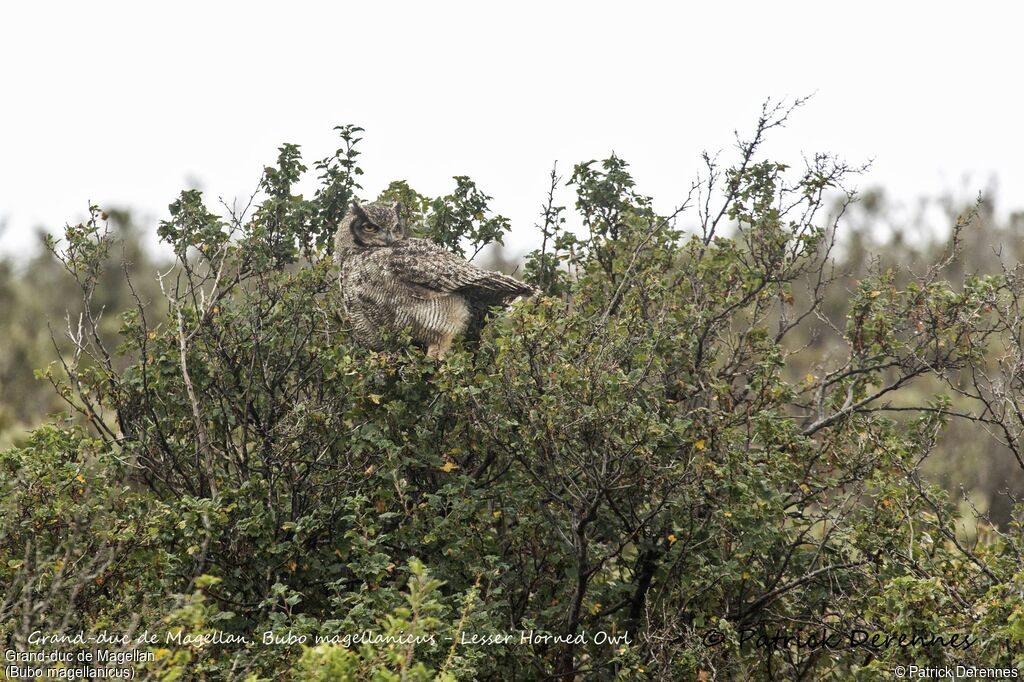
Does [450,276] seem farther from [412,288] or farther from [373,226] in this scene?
[373,226]

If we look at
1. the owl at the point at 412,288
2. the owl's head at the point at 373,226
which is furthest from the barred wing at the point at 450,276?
the owl's head at the point at 373,226

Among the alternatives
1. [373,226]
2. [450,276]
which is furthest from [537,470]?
[373,226]

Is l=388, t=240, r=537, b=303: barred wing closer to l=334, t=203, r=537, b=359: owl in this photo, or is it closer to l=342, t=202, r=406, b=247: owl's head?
l=334, t=203, r=537, b=359: owl

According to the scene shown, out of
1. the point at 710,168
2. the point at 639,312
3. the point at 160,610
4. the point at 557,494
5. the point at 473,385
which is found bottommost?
the point at 160,610

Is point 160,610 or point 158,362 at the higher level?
point 158,362

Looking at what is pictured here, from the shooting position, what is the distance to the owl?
7281 millimetres

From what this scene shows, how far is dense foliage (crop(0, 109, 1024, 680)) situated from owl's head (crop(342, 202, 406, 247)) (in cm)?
42

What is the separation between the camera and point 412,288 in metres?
7.33

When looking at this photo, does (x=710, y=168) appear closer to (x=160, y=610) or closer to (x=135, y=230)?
(x=160, y=610)

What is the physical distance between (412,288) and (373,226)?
58 cm

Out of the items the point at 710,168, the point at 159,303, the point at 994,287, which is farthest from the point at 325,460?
the point at 159,303

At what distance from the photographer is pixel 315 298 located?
8125 millimetres

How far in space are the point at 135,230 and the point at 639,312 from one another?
19883 mm

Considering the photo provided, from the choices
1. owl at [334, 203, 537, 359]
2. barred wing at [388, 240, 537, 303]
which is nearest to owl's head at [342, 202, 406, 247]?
owl at [334, 203, 537, 359]
